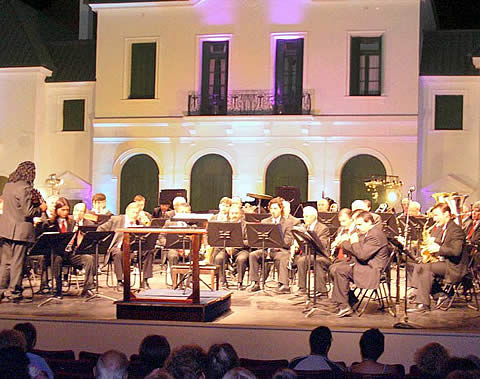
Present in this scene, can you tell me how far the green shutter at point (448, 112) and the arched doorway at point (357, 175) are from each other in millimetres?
2558

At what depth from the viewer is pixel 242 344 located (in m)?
9.02

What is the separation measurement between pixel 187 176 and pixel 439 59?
9.59 meters

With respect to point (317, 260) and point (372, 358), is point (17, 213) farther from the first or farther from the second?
point (372, 358)

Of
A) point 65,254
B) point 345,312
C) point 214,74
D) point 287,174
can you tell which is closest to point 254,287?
point 345,312

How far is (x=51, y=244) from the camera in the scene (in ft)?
37.6

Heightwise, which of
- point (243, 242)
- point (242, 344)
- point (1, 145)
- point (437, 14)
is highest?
point (437, 14)

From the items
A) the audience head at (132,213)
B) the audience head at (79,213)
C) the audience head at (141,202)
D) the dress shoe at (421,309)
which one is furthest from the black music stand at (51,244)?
the dress shoe at (421,309)

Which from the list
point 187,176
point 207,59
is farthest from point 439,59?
point 187,176

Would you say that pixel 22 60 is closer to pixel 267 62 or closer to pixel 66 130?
pixel 66 130

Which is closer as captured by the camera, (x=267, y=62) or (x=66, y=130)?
(x=267, y=62)

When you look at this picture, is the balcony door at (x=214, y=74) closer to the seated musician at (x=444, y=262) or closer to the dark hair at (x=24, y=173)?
the dark hair at (x=24, y=173)

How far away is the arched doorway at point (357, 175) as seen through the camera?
24.7 metres

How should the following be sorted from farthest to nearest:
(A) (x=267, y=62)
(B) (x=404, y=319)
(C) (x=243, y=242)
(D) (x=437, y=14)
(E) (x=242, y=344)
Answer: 1. (D) (x=437, y=14)
2. (A) (x=267, y=62)
3. (C) (x=243, y=242)
4. (B) (x=404, y=319)
5. (E) (x=242, y=344)

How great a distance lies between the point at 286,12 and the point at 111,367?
21.7 m
